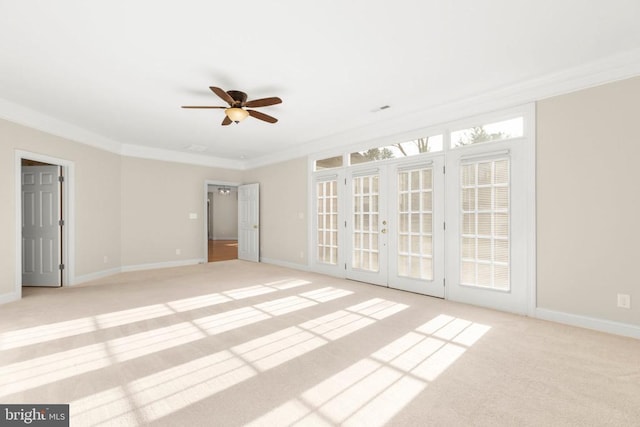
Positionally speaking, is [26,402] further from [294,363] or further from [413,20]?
[413,20]

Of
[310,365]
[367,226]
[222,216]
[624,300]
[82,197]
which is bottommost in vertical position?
[310,365]

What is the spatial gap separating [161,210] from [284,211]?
2809 mm

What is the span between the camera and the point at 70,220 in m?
5.14

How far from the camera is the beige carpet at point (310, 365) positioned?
1840mm

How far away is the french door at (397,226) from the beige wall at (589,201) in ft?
4.02

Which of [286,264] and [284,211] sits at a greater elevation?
[284,211]

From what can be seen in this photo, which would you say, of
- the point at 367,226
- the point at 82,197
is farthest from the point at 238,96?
the point at 82,197

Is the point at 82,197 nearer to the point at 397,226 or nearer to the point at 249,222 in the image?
the point at 249,222

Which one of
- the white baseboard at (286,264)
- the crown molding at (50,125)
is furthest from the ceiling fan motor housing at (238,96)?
the white baseboard at (286,264)

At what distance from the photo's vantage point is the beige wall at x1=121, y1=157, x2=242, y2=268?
6465 mm

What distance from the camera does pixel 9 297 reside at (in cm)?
416

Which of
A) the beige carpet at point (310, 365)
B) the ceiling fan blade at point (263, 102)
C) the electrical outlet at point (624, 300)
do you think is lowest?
the beige carpet at point (310, 365)

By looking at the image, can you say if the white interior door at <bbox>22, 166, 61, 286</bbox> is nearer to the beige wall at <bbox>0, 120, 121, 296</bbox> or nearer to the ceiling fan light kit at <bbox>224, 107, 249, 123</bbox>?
the beige wall at <bbox>0, 120, 121, 296</bbox>

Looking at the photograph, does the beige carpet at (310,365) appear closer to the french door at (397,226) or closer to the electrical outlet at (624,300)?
the electrical outlet at (624,300)
